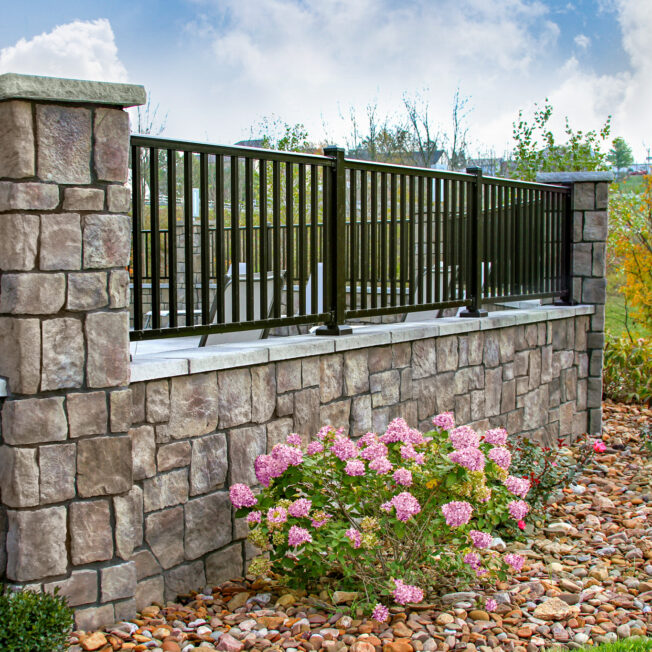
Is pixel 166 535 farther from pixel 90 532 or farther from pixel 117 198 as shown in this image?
pixel 117 198

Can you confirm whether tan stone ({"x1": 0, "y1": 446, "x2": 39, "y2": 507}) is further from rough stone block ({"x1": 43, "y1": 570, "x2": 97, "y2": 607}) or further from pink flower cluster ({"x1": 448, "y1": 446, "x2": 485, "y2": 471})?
pink flower cluster ({"x1": 448, "y1": 446, "x2": 485, "y2": 471})

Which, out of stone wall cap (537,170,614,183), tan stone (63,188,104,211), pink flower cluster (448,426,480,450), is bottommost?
pink flower cluster (448,426,480,450)

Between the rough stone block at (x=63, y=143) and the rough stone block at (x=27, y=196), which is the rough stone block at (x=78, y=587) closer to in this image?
the rough stone block at (x=27, y=196)

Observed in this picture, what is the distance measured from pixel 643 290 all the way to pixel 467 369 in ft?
19.5

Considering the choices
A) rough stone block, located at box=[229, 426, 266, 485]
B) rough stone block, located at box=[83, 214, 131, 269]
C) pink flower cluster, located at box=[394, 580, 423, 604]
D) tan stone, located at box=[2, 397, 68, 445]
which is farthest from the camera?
rough stone block, located at box=[229, 426, 266, 485]

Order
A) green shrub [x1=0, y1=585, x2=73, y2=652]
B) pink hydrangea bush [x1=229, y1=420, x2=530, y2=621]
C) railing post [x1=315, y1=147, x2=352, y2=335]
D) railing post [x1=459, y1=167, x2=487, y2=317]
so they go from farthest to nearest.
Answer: railing post [x1=459, y1=167, x2=487, y2=317] → railing post [x1=315, y1=147, x2=352, y2=335] → pink hydrangea bush [x1=229, y1=420, x2=530, y2=621] → green shrub [x1=0, y1=585, x2=73, y2=652]

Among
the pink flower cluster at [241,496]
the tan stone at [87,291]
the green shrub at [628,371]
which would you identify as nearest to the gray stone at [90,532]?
the pink flower cluster at [241,496]

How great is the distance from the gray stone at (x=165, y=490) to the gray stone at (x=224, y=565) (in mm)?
387

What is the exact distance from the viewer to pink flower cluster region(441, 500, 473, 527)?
392 centimetres

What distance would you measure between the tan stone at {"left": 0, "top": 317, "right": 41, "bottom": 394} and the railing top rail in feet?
3.40

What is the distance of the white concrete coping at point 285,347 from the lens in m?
3.95

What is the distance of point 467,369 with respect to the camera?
6.43m

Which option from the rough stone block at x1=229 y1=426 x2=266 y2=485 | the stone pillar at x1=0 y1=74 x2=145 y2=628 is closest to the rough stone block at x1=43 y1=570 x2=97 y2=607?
the stone pillar at x1=0 y1=74 x2=145 y2=628

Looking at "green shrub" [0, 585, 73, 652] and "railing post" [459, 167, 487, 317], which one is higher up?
"railing post" [459, 167, 487, 317]
